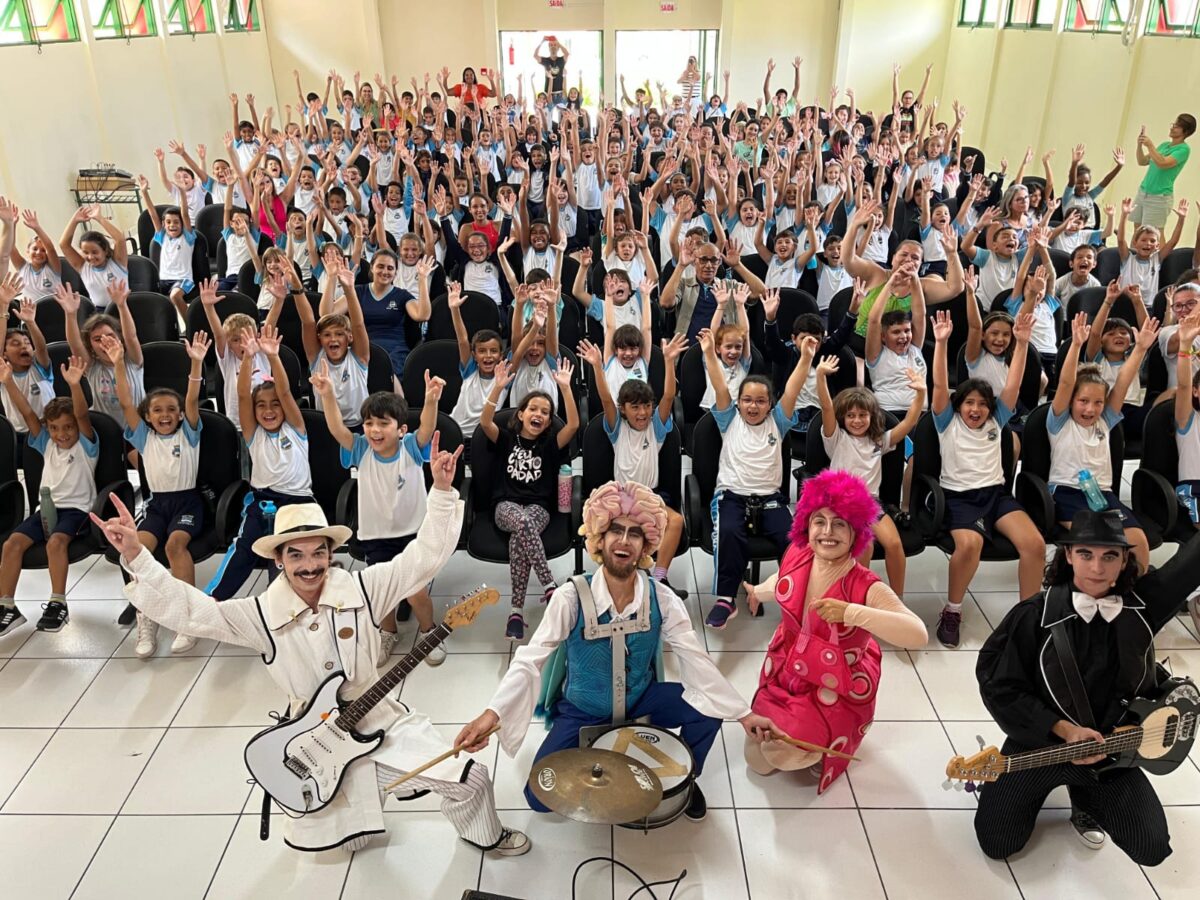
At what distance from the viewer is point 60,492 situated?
13.4 feet

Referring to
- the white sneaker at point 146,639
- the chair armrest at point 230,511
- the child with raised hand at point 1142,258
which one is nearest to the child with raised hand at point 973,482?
the child with raised hand at point 1142,258

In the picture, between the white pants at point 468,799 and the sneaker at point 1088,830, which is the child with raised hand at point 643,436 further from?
the sneaker at point 1088,830

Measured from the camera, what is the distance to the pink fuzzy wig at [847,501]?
2.87 m

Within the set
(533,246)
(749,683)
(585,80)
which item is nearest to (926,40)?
(585,80)

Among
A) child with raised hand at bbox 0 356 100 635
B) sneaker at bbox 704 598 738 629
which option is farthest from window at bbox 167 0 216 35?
sneaker at bbox 704 598 738 629

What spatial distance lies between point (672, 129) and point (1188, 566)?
973 centimetres

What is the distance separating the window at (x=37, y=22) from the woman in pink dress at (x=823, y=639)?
9.30 meters

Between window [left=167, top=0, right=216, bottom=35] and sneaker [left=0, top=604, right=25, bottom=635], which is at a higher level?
window [left=167, top=0, right=216, bottom=35]

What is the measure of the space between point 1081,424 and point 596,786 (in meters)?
3.02

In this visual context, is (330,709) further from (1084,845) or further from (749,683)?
(1084,845)

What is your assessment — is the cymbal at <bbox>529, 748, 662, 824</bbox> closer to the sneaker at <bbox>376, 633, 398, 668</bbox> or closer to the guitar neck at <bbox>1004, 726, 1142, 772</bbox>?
the guitar neck at <bbox>1004, 726, 1142, 772</bbox>

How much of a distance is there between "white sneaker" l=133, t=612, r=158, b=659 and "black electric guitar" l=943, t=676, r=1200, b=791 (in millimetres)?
3333

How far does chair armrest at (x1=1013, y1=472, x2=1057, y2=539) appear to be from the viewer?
3.92m

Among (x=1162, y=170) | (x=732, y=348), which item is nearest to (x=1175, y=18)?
(x=1162, y=170)
